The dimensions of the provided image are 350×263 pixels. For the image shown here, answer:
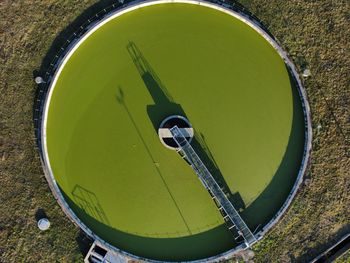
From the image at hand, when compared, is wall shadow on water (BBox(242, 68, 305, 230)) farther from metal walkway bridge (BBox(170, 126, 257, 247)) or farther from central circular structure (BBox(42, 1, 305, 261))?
metal walkway bridge (BBox(170, 126, 257, 247))

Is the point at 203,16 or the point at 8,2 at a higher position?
the point at 8,2

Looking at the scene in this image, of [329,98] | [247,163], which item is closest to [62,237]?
[247,163]

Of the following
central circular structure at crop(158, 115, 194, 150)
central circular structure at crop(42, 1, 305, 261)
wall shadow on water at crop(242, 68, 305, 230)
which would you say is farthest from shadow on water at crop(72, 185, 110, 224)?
wall shadow on water at crop(242, 68, 305, 230)

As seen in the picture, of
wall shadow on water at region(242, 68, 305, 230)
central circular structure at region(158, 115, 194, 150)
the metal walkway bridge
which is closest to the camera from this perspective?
the metal walkway bridge

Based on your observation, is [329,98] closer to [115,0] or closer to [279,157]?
[279,157]

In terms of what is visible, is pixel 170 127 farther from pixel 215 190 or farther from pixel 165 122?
pixel 215 190

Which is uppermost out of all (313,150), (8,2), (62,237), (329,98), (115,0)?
(8,2)

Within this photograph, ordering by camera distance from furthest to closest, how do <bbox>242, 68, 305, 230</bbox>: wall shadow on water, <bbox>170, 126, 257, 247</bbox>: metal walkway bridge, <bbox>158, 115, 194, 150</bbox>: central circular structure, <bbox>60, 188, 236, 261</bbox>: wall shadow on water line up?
<bbox>242, 68, 305, 230</bbox>: wall shadow on water, <bbox>158, 115, 194, 150</bbox>: central circular structure, <bbox>60, 188, 236, 261</bbox>: wall shadow on water, <bbox>170, 126, 257, 247</bbox>: metal walkway bridge
